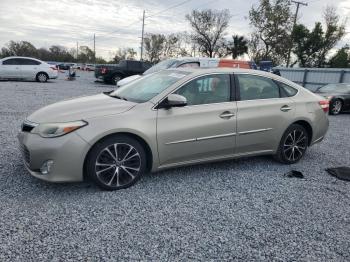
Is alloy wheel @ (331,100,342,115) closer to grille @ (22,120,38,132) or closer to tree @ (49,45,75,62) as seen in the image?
grille @ (22,120,38,132)

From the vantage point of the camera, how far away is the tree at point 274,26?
4309cm

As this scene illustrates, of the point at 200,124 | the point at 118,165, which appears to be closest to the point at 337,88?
the point at 200,124

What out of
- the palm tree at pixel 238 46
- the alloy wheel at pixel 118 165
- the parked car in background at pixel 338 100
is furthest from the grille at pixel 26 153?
the palm tree at pixel 238 46

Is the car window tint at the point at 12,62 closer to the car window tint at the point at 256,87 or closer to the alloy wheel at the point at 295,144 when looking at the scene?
the car window tint at the point at 256,87

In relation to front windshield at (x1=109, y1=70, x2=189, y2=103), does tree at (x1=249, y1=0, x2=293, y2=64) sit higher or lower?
higher

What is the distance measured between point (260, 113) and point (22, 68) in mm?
17276

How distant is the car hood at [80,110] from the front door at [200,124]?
0.55 metres

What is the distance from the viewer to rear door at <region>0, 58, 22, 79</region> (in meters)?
18.2

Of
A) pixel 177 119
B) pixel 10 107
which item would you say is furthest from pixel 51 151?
pixel 10 107

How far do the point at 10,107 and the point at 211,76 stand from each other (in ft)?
24.3

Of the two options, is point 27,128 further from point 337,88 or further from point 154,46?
point 154,46

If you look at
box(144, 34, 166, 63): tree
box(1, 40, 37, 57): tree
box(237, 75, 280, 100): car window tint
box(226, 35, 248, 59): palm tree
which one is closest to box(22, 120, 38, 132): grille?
box(237, 75, 280, 100): car window tint

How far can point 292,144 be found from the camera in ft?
17.1

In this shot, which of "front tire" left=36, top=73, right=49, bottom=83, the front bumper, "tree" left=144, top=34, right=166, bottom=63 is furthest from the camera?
"tree" left=144, top=34, right=166, bottom=63
